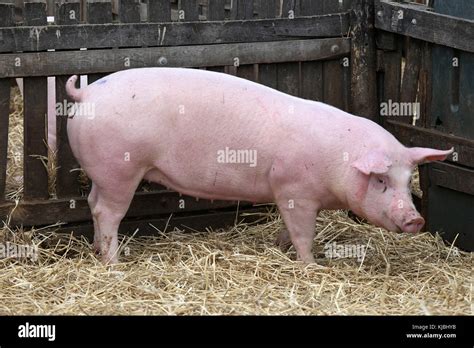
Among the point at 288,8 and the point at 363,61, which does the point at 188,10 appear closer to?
the point at 288,8

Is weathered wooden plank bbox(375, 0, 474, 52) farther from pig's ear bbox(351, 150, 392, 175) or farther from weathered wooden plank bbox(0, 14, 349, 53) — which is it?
pig's ear bbox(351, 150, 392, 175)

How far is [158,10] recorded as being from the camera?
611 centimetres

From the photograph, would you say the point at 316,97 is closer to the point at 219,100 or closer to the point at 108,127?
the point at 219,100

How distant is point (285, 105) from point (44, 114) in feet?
4.39

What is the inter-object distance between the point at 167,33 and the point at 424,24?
1458 mm

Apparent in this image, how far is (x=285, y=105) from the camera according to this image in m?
5.72

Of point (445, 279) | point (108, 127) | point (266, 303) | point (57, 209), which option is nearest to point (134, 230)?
point (57, 209)

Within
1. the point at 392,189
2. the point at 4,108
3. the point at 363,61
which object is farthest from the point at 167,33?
the point at 392,189

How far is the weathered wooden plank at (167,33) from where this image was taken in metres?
5.82

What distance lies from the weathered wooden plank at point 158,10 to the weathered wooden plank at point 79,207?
990 millimetres

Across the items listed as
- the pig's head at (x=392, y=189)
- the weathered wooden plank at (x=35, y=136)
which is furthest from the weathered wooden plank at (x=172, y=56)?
the pig's head at (x=392, y=189)

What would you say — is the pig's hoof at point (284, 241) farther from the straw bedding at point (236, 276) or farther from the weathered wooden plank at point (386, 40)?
the weathered wooden plank at point (386, 40)

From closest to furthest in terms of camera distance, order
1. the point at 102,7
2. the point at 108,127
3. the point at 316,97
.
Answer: the point at 108,127, the point at 102,7, the point at 316,97

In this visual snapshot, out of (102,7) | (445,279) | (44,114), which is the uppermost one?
(102,7)
